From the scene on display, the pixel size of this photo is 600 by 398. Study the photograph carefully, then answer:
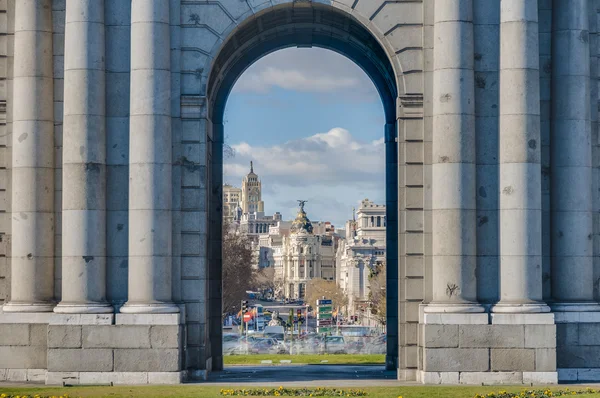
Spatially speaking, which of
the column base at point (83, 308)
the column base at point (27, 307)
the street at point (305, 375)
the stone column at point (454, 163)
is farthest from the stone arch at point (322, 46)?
the column base at point (27, 307)

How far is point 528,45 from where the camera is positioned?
154ft

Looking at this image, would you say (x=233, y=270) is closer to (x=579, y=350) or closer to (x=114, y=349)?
(x=114, y=349)

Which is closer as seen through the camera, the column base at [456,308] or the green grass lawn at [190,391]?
the green grass lawn at [190,391]

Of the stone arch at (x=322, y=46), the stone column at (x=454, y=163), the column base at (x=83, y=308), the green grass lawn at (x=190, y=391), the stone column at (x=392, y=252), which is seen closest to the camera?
the green grass lawn at (x=190, y=391)

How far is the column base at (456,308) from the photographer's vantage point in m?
46.1

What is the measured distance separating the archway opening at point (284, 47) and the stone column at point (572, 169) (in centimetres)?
660

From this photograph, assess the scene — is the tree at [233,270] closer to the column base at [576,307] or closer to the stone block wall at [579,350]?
the column base at [576,307]

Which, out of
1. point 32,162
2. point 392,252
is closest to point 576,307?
point 392,252

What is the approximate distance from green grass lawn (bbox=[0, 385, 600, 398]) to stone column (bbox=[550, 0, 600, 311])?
188 inches

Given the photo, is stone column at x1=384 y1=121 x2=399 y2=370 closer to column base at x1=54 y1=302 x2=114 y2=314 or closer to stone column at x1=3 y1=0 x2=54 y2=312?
column base at x1=54 y1=302 x2=114 y2=314

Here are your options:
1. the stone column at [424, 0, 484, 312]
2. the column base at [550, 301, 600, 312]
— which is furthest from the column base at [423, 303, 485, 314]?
the column base at [550, 301, 600, 312]

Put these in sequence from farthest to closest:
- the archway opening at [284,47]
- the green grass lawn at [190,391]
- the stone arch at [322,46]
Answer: the archway opening at [284,47]
the stone arch at [322,46]
the green grass lawn at [190,391]

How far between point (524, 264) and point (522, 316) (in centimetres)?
185

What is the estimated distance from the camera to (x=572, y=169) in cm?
4753
